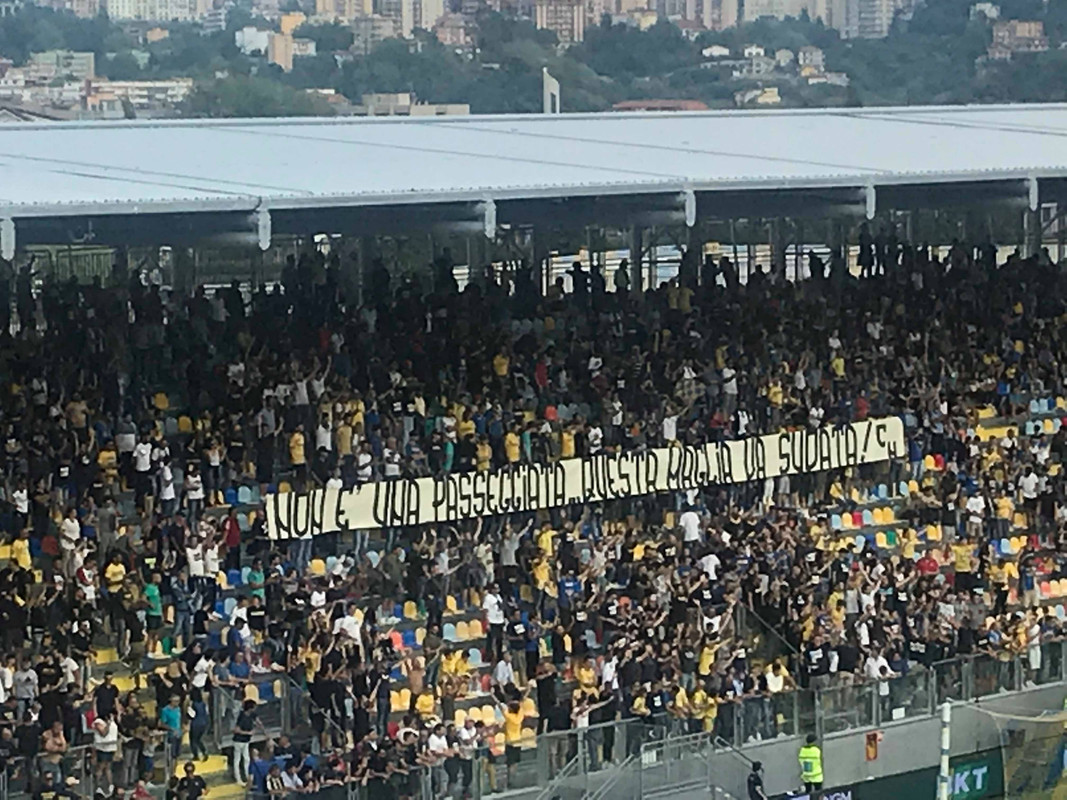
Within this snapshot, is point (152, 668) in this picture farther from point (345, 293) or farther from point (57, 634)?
point (345, 293)

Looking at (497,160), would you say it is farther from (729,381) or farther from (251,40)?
(251,40)

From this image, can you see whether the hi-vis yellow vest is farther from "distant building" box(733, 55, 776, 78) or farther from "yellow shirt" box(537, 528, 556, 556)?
"distant building" box(733, 55, 776, 78)

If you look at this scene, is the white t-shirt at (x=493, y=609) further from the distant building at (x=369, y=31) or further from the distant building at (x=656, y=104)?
the distant building at (x=369, y=31)

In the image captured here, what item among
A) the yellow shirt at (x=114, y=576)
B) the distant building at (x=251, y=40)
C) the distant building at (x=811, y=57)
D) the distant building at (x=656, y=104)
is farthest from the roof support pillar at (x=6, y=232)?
the distant building at (x=251, y=40)

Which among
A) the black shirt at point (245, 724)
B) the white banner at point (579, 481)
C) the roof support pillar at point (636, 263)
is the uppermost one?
the roof support pillar at point (636, 263)

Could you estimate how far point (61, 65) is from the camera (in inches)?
3844

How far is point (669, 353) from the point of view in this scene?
27.5 m

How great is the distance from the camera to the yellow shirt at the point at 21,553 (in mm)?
20688

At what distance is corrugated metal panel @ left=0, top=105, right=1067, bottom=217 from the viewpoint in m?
21.8

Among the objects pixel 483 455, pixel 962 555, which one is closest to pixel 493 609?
pixel 483 455

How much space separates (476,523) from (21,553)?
5213 mm

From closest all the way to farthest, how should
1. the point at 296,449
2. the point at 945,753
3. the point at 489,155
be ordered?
the point at 945,753 < the point at 296,449 < the point at 489,155

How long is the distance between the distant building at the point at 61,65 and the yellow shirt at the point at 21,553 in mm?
77519

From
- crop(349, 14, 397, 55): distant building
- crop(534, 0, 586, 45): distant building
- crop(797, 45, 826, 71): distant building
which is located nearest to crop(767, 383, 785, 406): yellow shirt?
crop(797, 45, 826, 71): distant building
